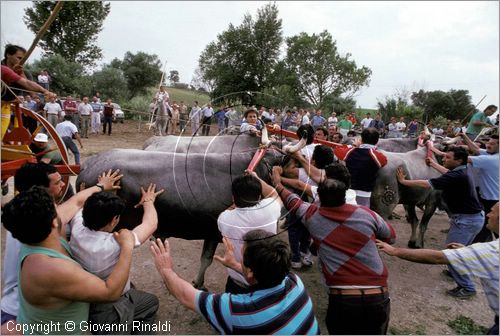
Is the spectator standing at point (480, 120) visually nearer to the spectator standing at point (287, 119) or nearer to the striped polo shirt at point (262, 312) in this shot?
the spectator standing at point (287, 119)

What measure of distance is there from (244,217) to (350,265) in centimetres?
93

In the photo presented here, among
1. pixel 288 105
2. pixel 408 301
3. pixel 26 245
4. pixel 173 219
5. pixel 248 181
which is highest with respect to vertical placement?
pixel 288 105

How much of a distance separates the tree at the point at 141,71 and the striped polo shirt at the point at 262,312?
38028mm

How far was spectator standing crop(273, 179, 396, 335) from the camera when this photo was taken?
2623 millimetres

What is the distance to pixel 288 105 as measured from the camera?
3340mm

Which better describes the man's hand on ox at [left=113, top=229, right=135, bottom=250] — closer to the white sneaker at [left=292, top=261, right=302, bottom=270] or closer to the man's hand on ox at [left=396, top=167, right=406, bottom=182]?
the white sneaker at [left=292, top=261, right=302, bottom=270]

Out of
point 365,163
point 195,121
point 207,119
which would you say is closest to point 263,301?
point 207,119

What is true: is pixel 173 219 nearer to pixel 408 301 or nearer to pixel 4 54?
pixel 4 54

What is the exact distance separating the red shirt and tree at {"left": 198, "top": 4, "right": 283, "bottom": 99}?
3942mm

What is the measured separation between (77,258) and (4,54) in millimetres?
3529

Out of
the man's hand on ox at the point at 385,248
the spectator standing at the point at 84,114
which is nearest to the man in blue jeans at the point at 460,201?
the man's hand on ox at the point at 385,248

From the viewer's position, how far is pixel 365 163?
4.80 meters

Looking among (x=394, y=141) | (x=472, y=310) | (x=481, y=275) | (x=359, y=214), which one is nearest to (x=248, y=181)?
(x=359, y=214)

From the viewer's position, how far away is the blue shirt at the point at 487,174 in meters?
4.98
